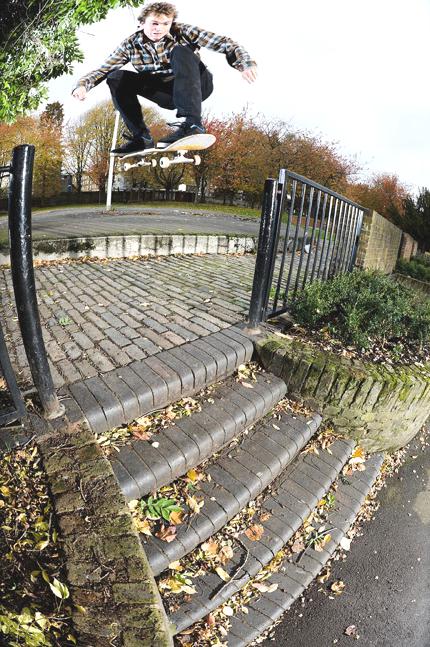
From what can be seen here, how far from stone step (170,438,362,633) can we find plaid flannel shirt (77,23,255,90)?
10.4 ft

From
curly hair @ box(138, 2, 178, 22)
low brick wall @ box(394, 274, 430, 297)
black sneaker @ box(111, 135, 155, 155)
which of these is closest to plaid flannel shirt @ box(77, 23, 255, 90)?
curly hair @ box(138, 2, 178, 22)

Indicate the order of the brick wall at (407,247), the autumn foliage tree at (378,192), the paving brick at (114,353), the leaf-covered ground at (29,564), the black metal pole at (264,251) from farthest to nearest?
the autumn foliage tree at (378,192) < the brick wall at (407,247) < the black metal pole at (264,251) < the paving brick at (114,353) < the leaf-covered ground at (29,564)

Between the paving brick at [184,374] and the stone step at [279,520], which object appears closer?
the stone step at [279,520]

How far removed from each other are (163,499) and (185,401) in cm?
78

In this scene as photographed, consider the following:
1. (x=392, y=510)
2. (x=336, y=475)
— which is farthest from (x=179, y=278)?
(x=392, y=510)

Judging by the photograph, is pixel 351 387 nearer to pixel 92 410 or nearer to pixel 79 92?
pixel 92 410

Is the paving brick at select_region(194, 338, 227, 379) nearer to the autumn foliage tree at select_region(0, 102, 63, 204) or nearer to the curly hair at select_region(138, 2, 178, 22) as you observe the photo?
the curly hair at select_region(138, 2, 178, 22)

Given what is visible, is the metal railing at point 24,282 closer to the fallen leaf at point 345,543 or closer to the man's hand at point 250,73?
the man's hand at point 250,73

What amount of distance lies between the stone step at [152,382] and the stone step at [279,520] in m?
1.04

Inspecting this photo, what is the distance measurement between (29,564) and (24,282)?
1.40m

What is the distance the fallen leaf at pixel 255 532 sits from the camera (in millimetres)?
2348

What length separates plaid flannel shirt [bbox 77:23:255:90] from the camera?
242 cm

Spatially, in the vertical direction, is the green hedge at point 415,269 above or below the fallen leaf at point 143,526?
above

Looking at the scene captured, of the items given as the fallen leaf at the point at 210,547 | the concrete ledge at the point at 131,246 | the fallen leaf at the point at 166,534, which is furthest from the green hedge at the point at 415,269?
the fallen leaf at the point at 166,534
